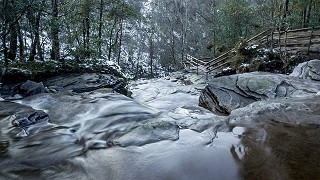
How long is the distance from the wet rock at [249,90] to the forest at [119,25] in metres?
6.54

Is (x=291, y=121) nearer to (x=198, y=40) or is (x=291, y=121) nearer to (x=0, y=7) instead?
(x=0, y=7)

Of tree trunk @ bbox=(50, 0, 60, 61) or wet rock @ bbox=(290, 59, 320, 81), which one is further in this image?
tree trunk @ bbox=(50, 0, 60, 61)

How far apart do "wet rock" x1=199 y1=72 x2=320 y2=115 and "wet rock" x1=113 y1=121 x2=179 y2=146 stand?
12.0 ft

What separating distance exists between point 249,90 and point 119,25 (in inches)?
733

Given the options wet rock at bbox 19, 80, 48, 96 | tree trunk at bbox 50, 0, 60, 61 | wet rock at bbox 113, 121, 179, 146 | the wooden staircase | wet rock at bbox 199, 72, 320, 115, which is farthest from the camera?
the wooden staircase

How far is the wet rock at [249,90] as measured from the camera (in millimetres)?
7414

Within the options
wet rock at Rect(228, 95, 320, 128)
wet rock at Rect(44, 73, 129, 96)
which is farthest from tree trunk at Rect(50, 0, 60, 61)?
wet rock at Rect(228, 95, 320, 128)

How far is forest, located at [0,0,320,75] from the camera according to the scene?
10211 mm

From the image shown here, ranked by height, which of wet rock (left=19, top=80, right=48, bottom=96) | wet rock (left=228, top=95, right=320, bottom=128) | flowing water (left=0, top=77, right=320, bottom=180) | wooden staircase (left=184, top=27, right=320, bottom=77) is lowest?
flowing water (left=0, top=77, right=320, bottom=180)

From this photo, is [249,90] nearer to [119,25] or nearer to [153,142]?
[153,142]

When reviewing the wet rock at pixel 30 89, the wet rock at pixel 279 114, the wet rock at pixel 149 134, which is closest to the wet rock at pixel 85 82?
the wet rock at pixel 30 89

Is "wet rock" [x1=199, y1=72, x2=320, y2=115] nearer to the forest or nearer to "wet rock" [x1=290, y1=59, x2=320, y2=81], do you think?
"wet rock" [x1=290, y1=59, x2=320, y2=81]

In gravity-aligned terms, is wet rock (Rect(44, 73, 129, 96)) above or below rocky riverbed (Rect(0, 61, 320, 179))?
above

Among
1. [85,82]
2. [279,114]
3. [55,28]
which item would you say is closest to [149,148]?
[279,114]
